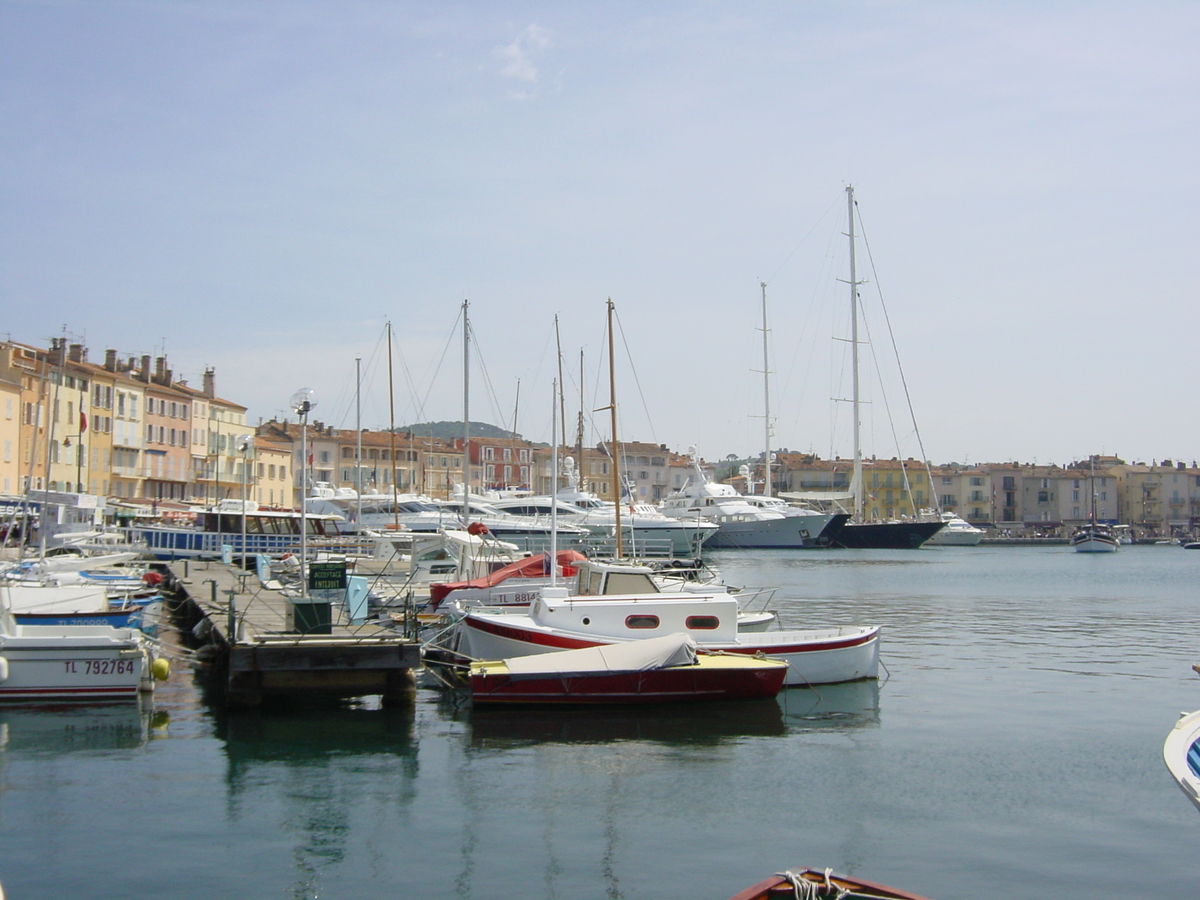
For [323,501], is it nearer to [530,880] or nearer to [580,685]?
[580,685]

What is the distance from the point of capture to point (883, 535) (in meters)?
98.3

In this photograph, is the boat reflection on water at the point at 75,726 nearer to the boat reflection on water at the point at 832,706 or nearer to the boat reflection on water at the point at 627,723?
the boat reflection on water at the point at 627,723

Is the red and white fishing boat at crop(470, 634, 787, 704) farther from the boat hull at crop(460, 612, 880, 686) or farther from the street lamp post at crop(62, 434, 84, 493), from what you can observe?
the street lamp post at crop(62, 434, 84, 493)

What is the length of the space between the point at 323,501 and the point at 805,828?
66091 millimetres

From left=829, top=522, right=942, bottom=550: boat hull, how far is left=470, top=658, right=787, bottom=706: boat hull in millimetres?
79226

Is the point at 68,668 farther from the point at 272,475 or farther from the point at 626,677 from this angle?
the point at 272,475

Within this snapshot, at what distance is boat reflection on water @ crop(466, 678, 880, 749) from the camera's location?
18.4 meters

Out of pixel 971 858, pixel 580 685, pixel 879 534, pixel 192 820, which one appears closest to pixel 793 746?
pixel 580 685

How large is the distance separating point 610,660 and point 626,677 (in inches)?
17.2

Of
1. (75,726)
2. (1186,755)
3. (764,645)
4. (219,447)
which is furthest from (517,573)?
(219,447)

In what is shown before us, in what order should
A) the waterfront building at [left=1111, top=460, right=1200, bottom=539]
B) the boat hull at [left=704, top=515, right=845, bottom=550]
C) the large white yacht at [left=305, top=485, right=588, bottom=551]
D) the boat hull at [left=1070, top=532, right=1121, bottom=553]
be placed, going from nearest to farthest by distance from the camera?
1. the large white yacht at [left=305, top=485, right=588, bottom=551]
2. the boat hull at [left=704, top=515, right=845, bottom=550]
3. the boat hull at [left=1070, top=532, right=1121, bottom=553]
4. the waterfront building at [left=1111, top=460, right=1200, bottom=539]

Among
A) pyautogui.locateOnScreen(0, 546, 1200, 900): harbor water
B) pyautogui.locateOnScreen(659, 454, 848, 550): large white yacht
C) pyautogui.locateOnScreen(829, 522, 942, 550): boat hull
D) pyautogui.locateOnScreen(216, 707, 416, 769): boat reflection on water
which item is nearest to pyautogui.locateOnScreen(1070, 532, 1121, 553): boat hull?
pyautogui.locateOnScreen(829, 522, 942, 550): boat hull

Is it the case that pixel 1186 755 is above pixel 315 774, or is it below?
above

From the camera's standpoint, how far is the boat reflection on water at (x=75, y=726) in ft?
56.2
